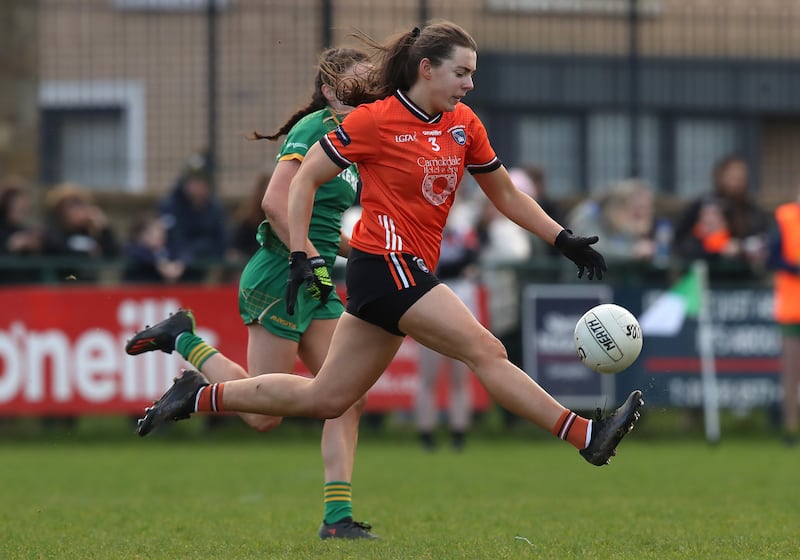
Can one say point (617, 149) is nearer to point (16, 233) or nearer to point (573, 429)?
point (16, 233)

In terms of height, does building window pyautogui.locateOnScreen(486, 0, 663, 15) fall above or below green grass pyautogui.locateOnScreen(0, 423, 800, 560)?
above

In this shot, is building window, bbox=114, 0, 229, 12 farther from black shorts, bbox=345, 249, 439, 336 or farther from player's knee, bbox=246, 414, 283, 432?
black shorts, bbox=345, 249, 439, 336

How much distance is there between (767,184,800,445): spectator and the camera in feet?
45.2

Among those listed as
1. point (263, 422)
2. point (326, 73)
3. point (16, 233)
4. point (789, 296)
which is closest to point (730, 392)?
point (789, 296)

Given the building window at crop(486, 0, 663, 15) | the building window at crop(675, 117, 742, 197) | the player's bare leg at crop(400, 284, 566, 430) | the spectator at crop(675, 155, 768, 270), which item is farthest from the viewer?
the building window at crop(675, 117, 742, 197)

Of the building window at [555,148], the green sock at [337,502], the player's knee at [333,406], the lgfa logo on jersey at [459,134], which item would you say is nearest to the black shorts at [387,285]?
the player's knee at [333,406]

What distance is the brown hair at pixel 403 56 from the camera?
6.62 meters

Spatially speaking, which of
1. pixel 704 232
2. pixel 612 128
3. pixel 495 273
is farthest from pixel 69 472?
pixel 612 128

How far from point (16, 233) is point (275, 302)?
7520mm

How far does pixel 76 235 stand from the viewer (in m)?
14.7

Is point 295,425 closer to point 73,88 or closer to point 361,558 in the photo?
point 73,88

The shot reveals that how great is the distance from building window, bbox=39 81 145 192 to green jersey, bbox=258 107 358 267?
910cm

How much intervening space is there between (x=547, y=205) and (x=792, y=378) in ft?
9.85

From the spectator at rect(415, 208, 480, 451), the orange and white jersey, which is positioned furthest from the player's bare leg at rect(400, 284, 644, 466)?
the spectator at rect(415, 208, 480, 451)
